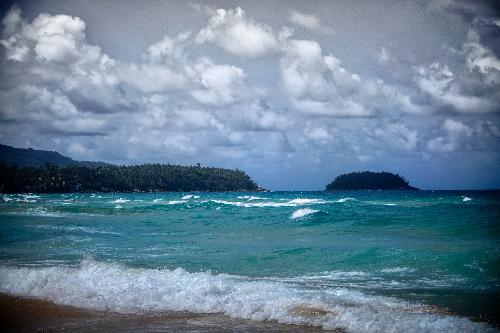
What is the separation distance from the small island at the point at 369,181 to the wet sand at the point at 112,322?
179 meters

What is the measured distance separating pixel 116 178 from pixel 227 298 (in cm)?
15195

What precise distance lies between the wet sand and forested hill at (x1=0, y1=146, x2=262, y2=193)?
459ft

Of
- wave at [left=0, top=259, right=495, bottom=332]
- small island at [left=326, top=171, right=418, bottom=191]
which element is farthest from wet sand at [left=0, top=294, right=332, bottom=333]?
small island at [left=326, top=171, right=418, bottom=191]

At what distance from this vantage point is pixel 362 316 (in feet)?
25.1

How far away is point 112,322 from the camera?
7836mm

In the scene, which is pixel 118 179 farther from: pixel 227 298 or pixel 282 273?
pixel 227 298

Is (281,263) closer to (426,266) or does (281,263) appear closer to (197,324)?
(426,266)

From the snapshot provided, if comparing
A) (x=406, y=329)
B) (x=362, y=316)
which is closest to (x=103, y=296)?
(x=362, y=316)

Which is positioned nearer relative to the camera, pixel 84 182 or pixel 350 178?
pixel 84 182

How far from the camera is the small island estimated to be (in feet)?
→ 586

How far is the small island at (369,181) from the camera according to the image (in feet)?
586

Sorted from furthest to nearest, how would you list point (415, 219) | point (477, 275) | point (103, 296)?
1. point (415, 219)
2. point (477, 275)
3. point (103, 296)

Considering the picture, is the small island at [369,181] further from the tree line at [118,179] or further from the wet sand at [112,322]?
the wet sand at [112,322]

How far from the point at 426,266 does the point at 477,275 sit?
1548 millimetres
